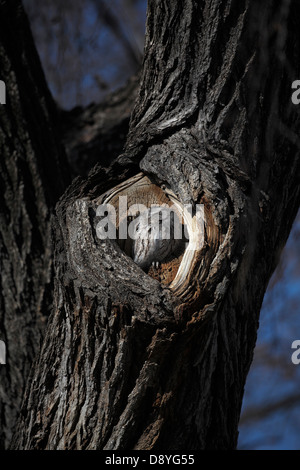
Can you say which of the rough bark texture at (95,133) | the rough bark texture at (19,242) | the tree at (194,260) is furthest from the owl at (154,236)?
the rough bark texture at (95,133)

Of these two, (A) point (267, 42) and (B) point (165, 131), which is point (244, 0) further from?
(B) point (165, 131)

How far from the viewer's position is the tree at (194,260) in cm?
158

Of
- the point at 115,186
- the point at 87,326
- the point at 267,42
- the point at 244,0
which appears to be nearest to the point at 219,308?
the point at 87,326

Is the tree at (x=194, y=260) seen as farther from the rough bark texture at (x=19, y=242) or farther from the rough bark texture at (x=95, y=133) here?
the rough bark texture at (x=95, y=133)

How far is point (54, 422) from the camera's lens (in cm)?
172

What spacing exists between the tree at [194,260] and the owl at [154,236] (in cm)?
9

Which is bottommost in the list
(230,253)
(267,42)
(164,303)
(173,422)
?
(173,422)

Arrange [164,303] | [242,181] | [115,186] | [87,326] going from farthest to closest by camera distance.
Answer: [115,186] < [242,181] < [87,326] < [164,303]

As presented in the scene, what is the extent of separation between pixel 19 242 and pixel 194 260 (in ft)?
3.30

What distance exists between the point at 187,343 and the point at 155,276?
23cm

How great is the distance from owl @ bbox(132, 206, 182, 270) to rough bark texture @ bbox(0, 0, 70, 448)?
673mm

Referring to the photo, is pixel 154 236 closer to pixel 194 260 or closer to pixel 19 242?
pixel 194 260

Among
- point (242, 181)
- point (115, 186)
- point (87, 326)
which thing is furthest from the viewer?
point (115, 186)

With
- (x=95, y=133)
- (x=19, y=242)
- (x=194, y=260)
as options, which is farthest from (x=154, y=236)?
(x=95, y=133)
